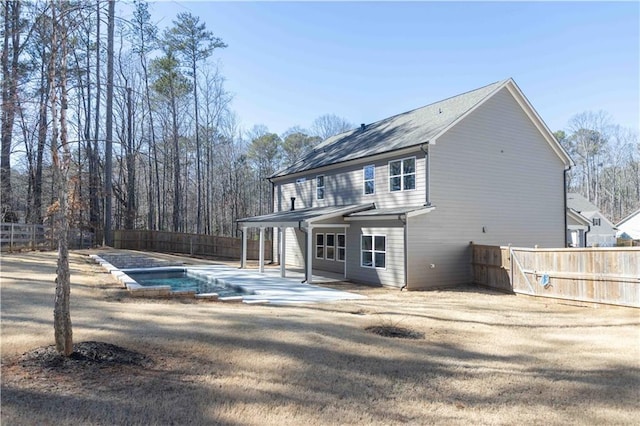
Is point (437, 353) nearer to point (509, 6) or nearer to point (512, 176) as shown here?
point (512, 176)

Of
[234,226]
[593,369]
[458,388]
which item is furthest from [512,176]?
[234,226]

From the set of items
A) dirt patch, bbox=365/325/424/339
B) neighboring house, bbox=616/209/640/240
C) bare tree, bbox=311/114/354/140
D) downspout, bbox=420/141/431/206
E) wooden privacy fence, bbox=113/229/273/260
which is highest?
bare tree, bbox=311/114/354/140

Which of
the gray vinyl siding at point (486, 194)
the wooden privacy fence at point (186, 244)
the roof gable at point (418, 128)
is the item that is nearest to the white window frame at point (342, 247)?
the roof gable at point (418, 128)

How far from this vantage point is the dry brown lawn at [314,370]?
3666 mm

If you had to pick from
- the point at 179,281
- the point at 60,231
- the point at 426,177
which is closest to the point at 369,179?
the point at 426,177

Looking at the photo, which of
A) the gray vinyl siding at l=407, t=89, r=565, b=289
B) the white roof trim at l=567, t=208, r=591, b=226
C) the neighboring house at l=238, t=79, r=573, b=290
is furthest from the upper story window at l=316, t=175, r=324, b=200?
the white roof trim at l=567, t=208, r=591, b=226

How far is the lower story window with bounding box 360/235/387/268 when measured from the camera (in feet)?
46.2

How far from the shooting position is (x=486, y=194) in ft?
49.2

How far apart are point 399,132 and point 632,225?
3703 cm

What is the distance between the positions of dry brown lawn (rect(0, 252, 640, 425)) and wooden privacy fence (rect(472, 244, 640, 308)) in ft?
4.87

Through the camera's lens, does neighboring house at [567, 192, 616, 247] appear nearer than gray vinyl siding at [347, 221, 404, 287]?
No

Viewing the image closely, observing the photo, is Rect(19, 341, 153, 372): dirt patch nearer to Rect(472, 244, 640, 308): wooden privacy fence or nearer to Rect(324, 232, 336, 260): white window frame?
Rect(472, 244, 640, 308): wooden privacy fence

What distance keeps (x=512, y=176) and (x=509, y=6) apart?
628cm

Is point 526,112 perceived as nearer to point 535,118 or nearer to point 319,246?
point 535,118
